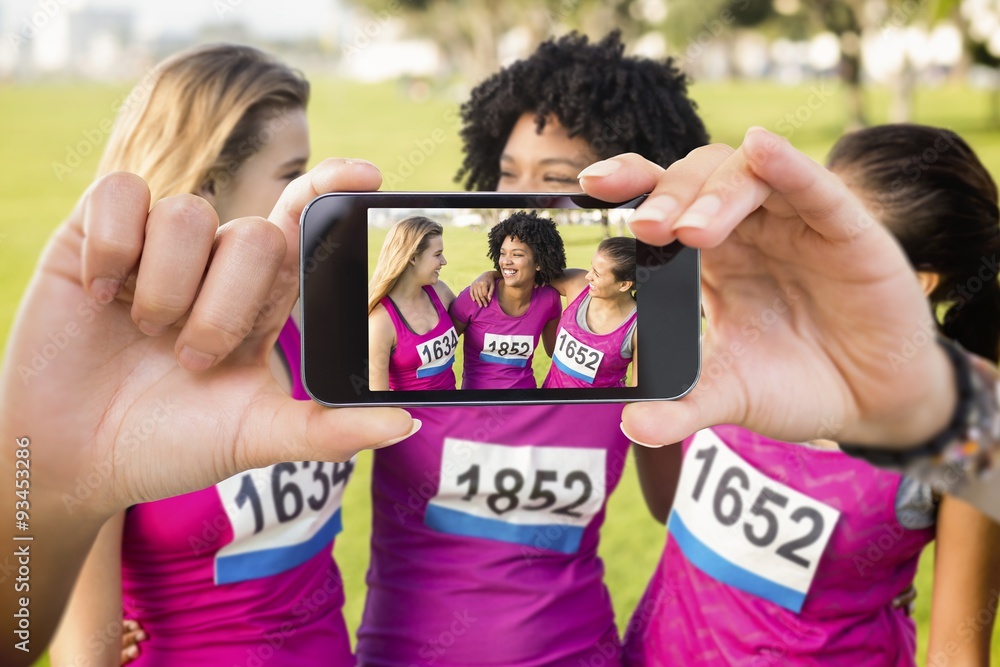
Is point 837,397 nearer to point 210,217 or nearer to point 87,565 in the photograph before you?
point 210,217

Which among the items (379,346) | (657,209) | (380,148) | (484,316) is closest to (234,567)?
(379,346)

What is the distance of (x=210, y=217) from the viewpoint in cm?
116

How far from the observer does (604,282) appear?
52.1 inches

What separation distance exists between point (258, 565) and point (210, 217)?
1092 millimetres

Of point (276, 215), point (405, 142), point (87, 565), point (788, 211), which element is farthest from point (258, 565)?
point (405, 142)

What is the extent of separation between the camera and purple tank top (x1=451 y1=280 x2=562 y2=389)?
1.33 m

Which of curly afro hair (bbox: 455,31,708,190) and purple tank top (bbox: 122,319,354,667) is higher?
curly afro hair (bbox: 455,31,708,190)

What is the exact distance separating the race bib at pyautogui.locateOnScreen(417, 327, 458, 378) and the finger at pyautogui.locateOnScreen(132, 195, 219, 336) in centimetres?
36

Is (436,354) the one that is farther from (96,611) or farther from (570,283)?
(96,611)

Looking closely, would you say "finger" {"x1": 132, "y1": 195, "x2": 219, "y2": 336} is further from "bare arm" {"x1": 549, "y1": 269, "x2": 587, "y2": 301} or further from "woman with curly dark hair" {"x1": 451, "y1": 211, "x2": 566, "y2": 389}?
"bare arm" {"x1": 549, "y1": 269, "x2": 587, "y2": 301}

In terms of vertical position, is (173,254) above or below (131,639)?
above

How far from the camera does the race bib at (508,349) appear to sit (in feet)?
4.38

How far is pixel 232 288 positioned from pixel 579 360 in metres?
0.55

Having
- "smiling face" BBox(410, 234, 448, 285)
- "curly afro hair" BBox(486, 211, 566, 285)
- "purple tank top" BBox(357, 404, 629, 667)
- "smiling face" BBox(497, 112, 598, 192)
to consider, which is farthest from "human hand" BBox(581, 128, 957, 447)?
"smiling face" BBox(497, 112, 598, 192)
